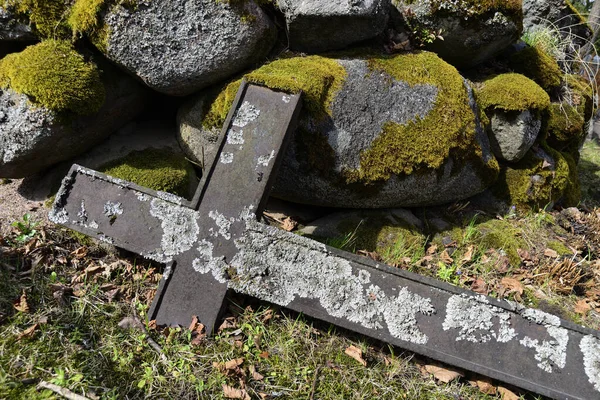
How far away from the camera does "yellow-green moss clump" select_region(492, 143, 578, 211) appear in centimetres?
411

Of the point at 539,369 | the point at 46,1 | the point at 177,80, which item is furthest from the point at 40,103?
the point at 539,369

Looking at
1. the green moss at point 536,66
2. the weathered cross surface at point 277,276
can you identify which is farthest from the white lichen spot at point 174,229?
the green moss at point 536,66

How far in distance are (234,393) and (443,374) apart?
1.29m

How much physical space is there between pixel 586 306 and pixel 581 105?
2.74 meters

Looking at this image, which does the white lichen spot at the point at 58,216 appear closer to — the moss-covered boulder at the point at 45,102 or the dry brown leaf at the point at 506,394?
the moss-covered boulder at the point at 45,102

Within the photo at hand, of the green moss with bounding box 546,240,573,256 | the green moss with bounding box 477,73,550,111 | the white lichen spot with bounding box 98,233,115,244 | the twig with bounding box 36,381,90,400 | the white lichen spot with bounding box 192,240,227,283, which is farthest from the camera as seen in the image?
the green moss with bounding box 477,73,550,111

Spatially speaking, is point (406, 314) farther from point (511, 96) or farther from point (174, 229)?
point (511, 96)

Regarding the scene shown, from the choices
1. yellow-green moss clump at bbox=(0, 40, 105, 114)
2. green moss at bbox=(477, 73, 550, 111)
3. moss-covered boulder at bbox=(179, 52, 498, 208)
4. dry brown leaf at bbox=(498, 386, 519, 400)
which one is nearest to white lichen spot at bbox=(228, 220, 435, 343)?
dry brown leaf at bbox=(498, 386, 519, 400)

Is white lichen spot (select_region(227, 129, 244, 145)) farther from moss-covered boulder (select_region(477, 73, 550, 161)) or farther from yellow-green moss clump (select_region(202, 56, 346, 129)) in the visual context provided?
moss-covered boulder (select_region(477, 73, 550, 161))

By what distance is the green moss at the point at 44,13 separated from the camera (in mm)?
3053

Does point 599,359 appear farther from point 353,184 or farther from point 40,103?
point 40,103

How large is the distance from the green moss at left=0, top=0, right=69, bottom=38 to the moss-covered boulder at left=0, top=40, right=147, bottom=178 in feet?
0.32

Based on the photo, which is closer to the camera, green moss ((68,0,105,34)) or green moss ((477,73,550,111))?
green moss ((68,0,105,34))

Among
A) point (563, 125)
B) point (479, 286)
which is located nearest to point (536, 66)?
point (563, 125)
